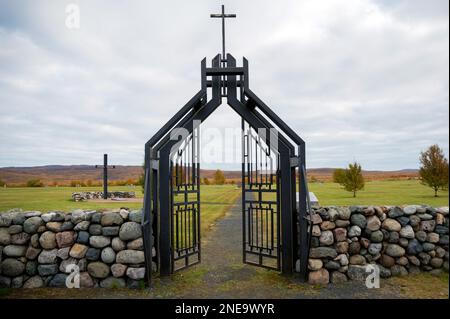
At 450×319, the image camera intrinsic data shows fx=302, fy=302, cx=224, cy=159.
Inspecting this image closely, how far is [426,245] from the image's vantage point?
5.87m

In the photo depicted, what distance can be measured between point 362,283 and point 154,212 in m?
4.11

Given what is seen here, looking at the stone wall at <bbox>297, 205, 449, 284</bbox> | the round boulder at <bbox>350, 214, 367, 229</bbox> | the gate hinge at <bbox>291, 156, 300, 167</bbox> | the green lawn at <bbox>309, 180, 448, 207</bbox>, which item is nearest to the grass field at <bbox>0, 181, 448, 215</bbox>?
the green lawn at <bbox>309, 180, 448, 207</bbox>

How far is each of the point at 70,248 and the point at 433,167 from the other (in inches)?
682

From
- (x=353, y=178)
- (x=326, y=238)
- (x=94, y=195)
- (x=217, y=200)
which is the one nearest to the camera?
(x=326, y=238)

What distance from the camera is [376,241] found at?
581 centimetres

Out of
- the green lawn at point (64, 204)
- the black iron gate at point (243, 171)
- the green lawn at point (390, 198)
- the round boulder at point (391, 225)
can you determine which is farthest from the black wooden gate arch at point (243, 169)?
the green lawn at point (390, 198)

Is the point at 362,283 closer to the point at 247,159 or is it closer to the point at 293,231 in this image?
the point at 293,231

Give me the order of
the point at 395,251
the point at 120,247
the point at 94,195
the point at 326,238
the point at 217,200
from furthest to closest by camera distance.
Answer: the point at 94,195
the point at 217,200
the point at 395,251
the point at 326,238
the point at 120,247

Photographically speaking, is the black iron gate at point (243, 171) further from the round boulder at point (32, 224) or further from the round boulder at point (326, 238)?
the round boulder at point (32, 224)

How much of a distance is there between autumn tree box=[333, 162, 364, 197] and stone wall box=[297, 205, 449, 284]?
597 inches

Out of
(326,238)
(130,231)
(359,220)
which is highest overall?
(359,220)

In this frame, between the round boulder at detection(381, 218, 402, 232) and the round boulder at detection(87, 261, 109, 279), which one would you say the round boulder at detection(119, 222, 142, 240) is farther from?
the round boulder at detection(381, 218, 402, 232)

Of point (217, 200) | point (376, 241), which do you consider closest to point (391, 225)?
point (376, 241)

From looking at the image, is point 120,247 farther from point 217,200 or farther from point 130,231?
point 217,200
